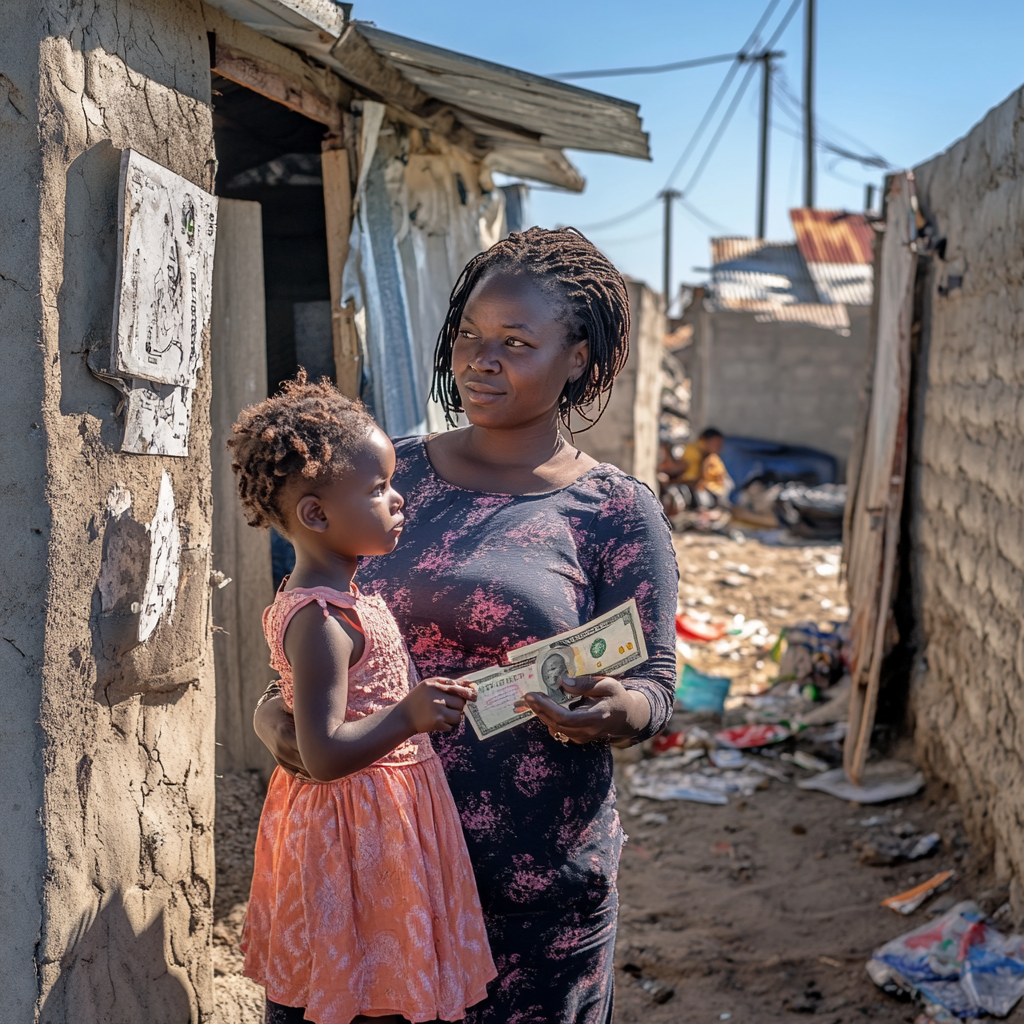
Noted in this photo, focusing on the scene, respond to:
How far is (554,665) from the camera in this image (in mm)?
1713

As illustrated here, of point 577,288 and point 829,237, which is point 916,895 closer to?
point 577,288

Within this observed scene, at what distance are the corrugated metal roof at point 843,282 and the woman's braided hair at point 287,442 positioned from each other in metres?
13.5

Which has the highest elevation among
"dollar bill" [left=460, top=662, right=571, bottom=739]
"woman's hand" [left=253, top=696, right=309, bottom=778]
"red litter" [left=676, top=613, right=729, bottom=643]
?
"dollar bill" [left=460, top=662, right=571, bottom=739]

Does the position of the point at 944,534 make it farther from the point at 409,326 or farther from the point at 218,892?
the point at 218,892

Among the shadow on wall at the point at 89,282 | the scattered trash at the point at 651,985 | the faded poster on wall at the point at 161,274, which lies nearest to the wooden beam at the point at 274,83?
the faded poster on wall at the point at 161,274

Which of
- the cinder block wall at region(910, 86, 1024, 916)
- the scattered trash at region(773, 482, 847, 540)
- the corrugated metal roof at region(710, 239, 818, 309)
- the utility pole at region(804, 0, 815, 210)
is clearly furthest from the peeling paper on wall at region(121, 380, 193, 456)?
the utility pole at region(804, 0, 815, 210)

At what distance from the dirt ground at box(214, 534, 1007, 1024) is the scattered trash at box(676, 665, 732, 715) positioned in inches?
32.3

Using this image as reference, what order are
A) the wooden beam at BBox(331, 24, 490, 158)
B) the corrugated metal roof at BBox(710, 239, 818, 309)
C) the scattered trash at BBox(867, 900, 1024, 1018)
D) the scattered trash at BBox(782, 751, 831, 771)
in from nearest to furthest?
the scattered trash at BBox(867, 900, 1024, 1018), the wooden beam at BBox(331, 24, 490, 158), the scattered trash at BBox(782, 751, 831, 771), the corrugated metal roof at BBox(710, 239, 818, 309)

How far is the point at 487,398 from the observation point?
188 cm

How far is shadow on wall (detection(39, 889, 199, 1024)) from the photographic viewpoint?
1.89 m

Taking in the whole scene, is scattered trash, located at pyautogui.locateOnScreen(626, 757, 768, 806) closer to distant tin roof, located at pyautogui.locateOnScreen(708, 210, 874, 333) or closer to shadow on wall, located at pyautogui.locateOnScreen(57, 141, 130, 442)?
shadow on wall, located at pyautogui.locateOnScreen(57, 141, 130, 442)

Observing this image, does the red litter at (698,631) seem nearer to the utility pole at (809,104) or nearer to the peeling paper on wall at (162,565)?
the peeling paper on wall at (162,565)

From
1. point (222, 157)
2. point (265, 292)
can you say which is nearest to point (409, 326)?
point (265, 292)

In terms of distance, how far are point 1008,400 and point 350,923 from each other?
124 inches
